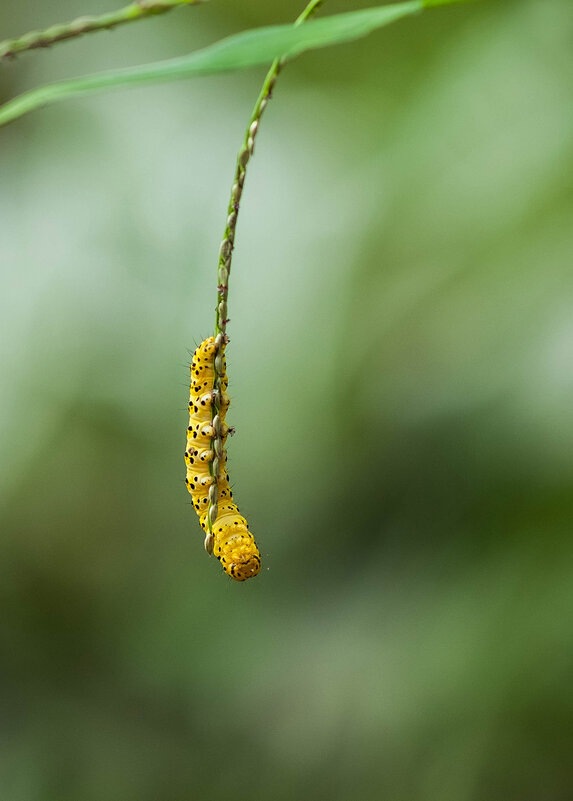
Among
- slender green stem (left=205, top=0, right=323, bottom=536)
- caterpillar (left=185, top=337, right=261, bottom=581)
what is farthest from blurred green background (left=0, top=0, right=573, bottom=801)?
slender green stem (left=205, top=0, right=323, bottom=536)

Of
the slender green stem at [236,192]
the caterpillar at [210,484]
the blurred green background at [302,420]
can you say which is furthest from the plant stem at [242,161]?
the blurred green background at [302,420]

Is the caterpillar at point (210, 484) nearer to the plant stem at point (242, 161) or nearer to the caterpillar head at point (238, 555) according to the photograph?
the caterpillar head at point (238, 555)

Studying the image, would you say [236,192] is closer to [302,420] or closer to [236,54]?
[236,54]

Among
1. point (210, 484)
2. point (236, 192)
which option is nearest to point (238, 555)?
point (210, 484)

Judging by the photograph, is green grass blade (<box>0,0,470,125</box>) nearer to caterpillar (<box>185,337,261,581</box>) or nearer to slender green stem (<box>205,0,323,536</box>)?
slender green stem (<box>205,0,323,536</box>)

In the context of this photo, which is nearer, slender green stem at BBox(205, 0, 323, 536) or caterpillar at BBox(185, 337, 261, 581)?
slender green stem at BBox(205, 0, 323, 536)

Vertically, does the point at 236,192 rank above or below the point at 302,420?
above
